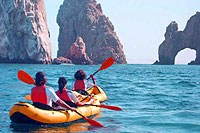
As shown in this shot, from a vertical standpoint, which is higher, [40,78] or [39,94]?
[40,78]

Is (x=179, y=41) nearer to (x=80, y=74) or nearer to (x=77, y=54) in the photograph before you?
(x=77, y=54)

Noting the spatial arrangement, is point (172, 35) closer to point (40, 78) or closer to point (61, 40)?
point (61, 40)

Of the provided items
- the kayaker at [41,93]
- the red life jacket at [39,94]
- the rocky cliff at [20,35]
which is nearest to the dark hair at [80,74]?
Answer: the kayaker at [41,93]

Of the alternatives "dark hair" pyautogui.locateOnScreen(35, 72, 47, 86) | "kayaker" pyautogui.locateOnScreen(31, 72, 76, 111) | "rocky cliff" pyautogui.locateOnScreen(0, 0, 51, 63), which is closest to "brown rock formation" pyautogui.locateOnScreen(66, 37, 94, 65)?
"rocky cliff" pyautogui.locateOnScreen(0, 0, 51, 63)

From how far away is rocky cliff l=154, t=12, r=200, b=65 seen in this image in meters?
125

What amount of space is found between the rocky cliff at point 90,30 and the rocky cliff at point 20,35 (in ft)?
220

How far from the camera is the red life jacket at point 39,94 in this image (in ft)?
22.7

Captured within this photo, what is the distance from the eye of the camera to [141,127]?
7480mm

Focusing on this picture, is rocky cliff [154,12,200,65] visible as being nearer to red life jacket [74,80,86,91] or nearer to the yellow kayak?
red life jacket [74,80,86,91]

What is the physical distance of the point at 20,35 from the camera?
7269cm

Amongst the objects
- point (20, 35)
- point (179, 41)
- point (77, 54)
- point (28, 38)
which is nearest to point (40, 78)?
point (28, 38)

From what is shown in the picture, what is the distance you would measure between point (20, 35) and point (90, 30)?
74602 mm

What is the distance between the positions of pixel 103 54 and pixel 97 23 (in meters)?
19.9

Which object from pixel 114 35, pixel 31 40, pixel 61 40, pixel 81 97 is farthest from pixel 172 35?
pixel 81 97
